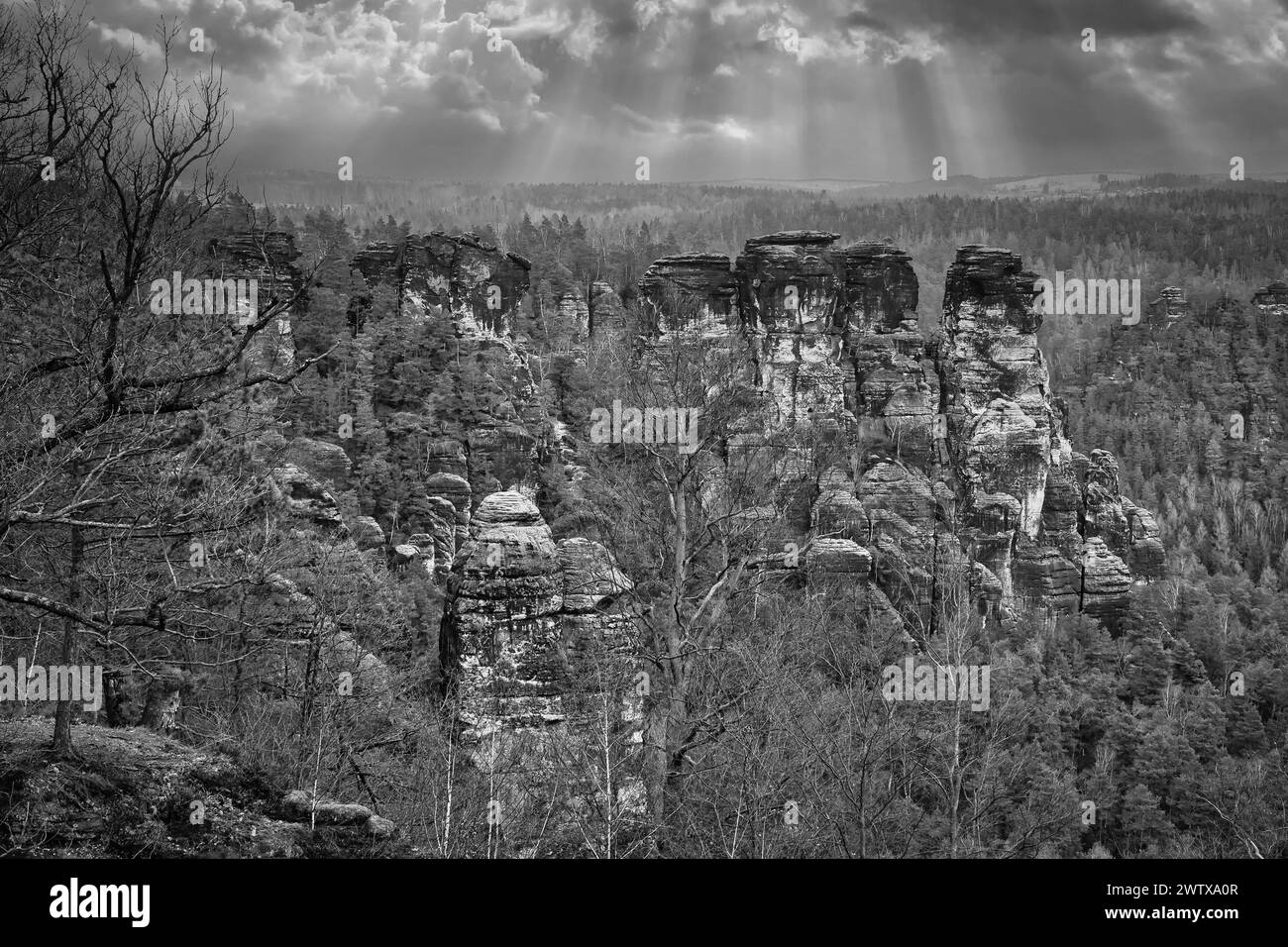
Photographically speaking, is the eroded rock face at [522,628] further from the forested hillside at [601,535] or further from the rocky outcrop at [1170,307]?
the rocky outcrop at [1170,307]

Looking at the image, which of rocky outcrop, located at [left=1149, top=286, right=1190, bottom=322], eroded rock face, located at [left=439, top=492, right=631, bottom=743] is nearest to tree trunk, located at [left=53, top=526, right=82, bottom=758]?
eroded rock face, located at [left=439, top=492, right=631, bottom=743]

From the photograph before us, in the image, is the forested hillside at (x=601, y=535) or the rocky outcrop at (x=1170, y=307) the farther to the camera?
the rocky outcrop at (x=1170, y=307)

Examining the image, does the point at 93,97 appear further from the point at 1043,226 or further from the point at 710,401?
the point at 1043,226

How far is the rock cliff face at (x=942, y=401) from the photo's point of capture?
53.6 metres

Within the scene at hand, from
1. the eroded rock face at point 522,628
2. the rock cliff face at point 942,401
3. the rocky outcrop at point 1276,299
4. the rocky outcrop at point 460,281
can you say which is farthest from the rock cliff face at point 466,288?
the rocky outcrop at point 1276,299

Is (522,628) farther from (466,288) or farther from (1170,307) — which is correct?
(1170,307)

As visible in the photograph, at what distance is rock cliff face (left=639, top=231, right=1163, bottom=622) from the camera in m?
53.6

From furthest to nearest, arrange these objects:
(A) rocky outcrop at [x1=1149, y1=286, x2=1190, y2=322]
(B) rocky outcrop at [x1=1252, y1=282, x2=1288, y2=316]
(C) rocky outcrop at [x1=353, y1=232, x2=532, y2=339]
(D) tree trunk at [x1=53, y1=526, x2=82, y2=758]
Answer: (A) rocky outcrop at [x1=1149, y1=286, x2=1190, y2=322] → (B) rocky outcrop at [x1=1252, y1=282, x2=1288, y2=316] → (C) rocky outcrop at [x1=353, y1=232, x2=532, y2=339] → (D) tree trunk at [x1=53, y1=526, x2=82, y2=758]

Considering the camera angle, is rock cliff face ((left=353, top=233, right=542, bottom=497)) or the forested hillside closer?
the forested hillside

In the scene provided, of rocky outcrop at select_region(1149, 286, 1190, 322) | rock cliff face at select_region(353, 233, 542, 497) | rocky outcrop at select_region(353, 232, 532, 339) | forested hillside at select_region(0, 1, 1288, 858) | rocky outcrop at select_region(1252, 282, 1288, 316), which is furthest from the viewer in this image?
rocky outcrop at select_region(1149, 286, 1190, 322)

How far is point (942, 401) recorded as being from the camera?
59312 mm

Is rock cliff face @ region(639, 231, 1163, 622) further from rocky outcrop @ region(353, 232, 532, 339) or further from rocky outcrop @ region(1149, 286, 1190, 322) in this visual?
rocky outcrop @ region(1149, 286, 1190, 322)

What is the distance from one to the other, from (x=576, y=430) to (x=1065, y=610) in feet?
89.7

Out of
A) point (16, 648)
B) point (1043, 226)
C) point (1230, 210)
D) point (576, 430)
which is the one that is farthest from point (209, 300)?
point (1230, 210)
